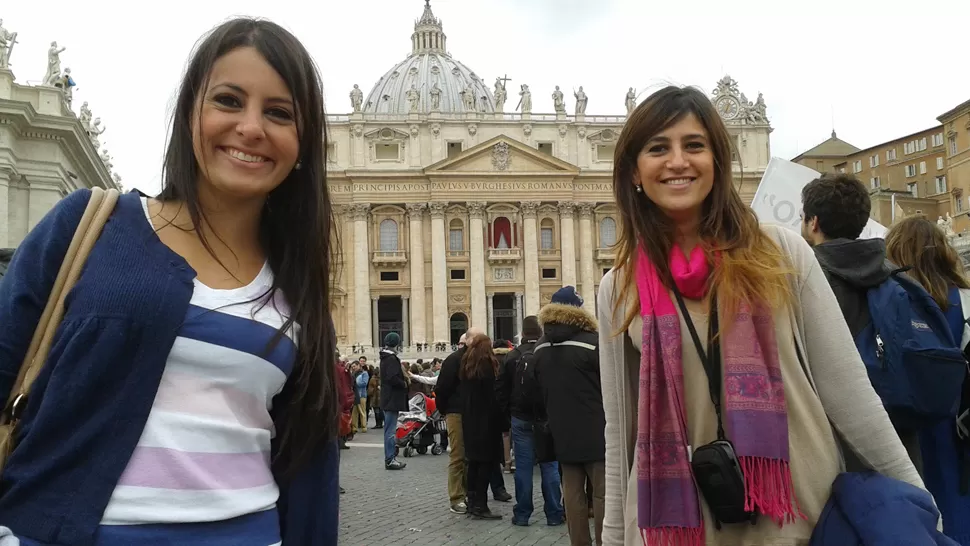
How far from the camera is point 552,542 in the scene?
6.53 m

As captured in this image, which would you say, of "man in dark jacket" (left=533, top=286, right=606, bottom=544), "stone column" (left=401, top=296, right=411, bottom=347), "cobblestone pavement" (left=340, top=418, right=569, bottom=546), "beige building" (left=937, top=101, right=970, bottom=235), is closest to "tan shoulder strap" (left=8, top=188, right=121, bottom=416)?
"man in dark jacket" (left=533, top=286, right=606, bottom=544)

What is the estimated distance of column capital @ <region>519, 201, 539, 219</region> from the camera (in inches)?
1682

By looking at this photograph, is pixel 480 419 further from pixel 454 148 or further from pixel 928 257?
pixel 454 148

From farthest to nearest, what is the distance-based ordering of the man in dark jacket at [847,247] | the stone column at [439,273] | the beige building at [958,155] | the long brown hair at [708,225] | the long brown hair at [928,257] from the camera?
the beige building at [958,155] < the stone column at [439,273] < the long brown hair at [928,257] < the man in dark jacket at [847,247] < the long brown hair at [708,225]

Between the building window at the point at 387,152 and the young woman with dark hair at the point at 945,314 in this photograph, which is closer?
the young woman with dark hair at the point at 945,314

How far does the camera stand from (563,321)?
245 inches

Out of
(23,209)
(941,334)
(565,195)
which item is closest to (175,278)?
(941,334)

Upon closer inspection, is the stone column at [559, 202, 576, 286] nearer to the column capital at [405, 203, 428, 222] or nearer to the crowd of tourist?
the column capital at [405, 203, 428, 222]

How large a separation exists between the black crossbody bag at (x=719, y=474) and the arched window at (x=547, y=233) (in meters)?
41.6

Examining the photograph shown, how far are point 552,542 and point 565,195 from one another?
37190 mm

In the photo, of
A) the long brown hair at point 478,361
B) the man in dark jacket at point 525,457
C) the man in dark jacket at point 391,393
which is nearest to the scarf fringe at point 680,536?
the man in dark jacket at point 525,457

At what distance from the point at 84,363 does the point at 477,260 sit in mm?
40857

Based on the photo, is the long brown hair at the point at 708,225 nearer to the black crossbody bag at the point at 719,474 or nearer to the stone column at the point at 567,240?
the black crossbody bag at the point at 719,474

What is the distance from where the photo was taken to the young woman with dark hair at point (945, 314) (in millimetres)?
3209
